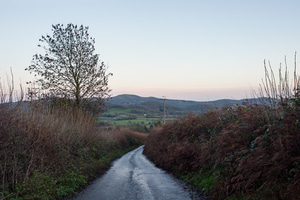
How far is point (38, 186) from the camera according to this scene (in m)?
9.14

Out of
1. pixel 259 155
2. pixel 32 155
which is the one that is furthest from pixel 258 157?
pixel 32 155

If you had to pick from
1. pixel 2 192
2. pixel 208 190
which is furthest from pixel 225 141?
pixel 2 192

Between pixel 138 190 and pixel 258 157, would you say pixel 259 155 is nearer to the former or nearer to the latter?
pixel 258 157

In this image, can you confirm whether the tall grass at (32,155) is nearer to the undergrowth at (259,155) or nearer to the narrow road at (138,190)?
the narrow road at (138,190)

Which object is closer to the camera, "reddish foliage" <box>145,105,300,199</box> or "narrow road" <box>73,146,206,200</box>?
"reddish foliage" <box>145,105,300,199</box>

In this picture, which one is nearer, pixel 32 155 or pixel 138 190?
pixel 32 155

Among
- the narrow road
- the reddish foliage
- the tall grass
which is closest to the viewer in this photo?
the reddish foliage

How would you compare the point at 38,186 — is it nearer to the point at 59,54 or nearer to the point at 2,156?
the point at 2,156

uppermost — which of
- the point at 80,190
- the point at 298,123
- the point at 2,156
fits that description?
the point at 298,123

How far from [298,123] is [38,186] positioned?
8422 mm

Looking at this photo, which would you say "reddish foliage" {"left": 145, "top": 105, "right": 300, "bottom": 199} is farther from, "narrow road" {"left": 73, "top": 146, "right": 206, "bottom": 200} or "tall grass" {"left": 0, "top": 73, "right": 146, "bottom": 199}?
"tall grass" {"left": 0, "top": 73, "right": 146, "bottom": 199}

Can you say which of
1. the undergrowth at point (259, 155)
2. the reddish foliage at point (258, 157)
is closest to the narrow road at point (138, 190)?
the undergrowth at point (259, 155)

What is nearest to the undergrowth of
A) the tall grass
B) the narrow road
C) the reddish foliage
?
the reddish foliage

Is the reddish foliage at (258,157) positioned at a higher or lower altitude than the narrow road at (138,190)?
higher
